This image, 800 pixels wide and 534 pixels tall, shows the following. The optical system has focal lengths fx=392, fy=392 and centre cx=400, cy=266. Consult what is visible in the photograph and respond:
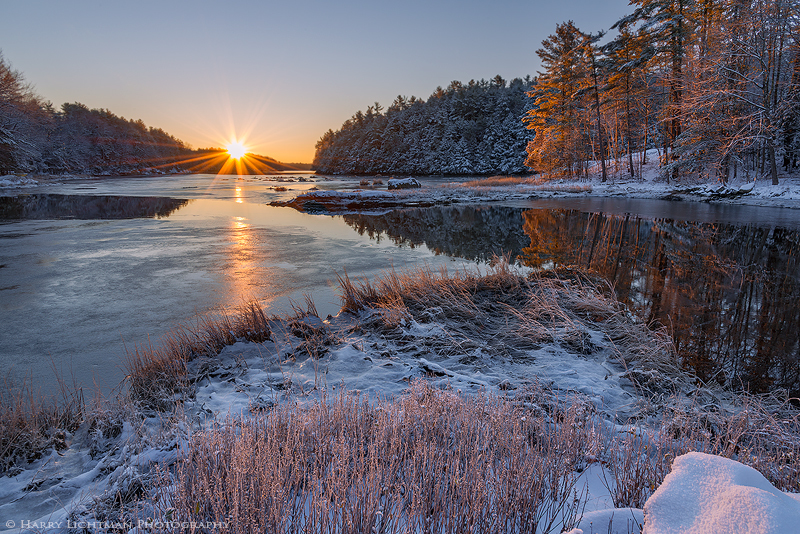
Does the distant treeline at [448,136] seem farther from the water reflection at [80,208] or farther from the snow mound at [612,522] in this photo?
the snow mound at [612,522]

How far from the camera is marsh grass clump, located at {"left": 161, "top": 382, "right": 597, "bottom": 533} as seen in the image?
221 centimetres

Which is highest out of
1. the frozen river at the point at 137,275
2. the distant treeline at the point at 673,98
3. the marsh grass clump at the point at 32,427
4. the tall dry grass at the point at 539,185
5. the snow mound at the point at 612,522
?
the distant treeline at the point at 673,98

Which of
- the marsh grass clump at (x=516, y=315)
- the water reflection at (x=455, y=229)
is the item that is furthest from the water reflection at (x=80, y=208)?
the marsh grass clump at (x=516, y=315)

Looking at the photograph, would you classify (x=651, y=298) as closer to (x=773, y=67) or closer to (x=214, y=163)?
(x=773, y=67)

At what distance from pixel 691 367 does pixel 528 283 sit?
378 centimetres

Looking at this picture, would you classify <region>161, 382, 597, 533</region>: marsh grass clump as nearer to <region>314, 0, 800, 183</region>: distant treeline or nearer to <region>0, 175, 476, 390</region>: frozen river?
<region>0, 175, 476, 390</region>: frozen river

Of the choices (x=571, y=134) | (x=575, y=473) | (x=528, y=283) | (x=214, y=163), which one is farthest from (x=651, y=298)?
(x=214, y=163)

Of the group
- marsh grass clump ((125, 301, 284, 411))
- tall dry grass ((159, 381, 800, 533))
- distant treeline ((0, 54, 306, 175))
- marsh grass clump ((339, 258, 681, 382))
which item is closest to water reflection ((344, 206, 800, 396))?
marsh grass clump ((339, 258, 681, 382))

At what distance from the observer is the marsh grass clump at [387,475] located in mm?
2209

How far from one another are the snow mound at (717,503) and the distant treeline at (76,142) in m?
61.8

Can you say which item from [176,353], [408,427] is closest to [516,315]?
[408,427]

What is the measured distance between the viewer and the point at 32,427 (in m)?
3.66

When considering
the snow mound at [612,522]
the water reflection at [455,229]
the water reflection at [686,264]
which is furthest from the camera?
the water reflection at [455,229]

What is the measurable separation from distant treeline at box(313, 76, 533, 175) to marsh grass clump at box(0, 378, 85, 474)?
7531 cm
